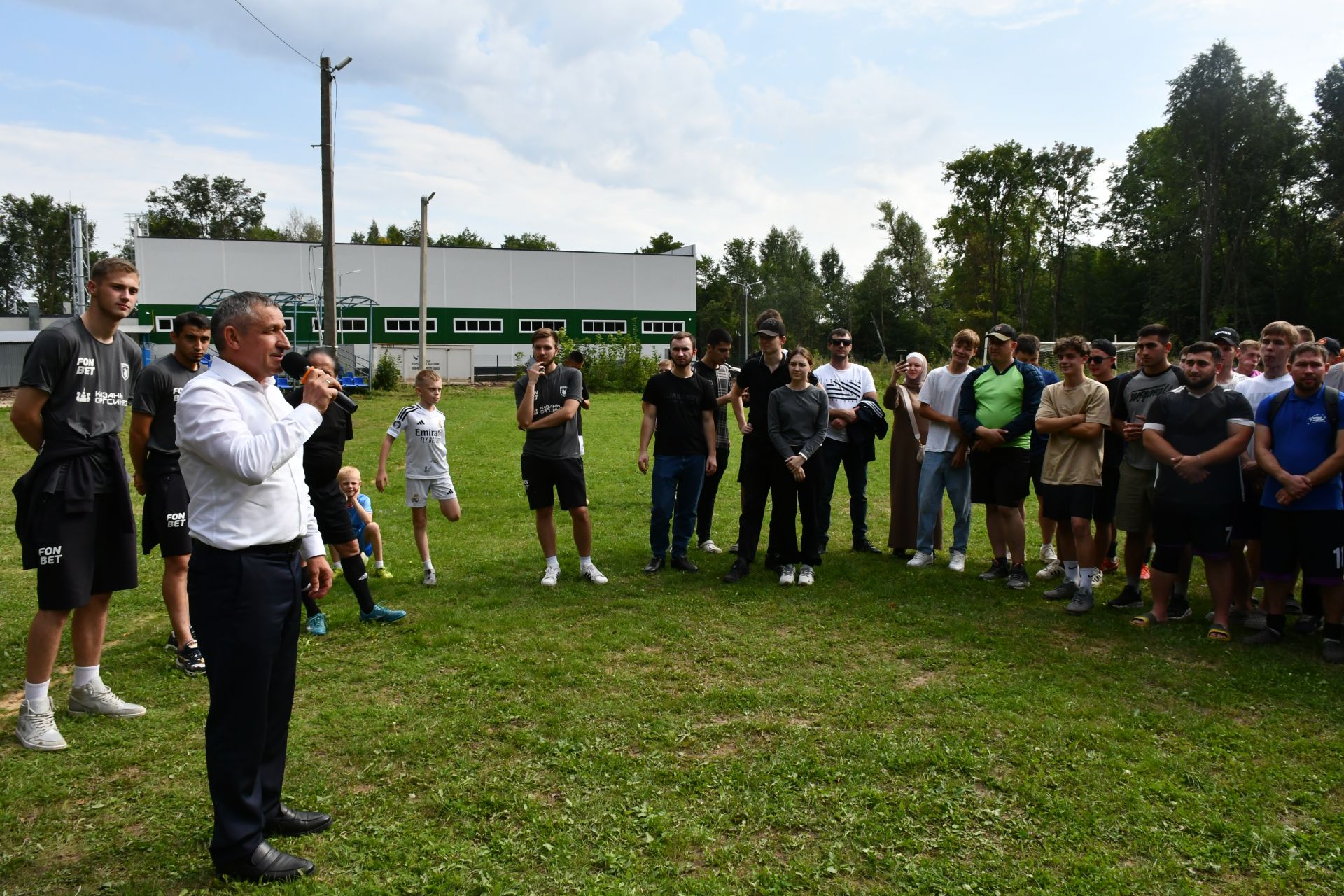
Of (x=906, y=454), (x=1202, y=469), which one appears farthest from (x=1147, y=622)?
(x=906, y=454)

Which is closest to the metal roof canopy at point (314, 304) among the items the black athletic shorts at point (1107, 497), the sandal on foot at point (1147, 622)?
the black athletic shorts at point (1107, 497)

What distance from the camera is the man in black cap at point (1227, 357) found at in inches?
271

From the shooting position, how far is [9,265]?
274 feet

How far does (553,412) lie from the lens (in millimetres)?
7027

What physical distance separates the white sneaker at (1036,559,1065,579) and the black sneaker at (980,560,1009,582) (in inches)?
12.4

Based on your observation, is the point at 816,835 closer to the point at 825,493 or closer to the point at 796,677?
the point at 796,677

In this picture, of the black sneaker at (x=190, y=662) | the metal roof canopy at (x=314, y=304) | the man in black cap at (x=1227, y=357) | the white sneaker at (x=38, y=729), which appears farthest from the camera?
the metal roof canopy at (x=314, y=304)

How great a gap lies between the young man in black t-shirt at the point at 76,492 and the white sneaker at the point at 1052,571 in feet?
21.8

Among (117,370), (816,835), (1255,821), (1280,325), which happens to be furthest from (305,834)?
(1280,325)

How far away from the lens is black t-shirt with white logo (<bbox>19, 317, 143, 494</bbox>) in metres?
4.14

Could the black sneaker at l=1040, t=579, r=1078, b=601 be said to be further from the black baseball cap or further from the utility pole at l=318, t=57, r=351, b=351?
the utility pole at l=318, t=57, r=351, b=351

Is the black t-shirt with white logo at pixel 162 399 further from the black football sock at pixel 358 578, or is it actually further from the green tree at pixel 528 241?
the green tree at pixel 528 241

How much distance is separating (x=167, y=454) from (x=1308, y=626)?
24.1 ft

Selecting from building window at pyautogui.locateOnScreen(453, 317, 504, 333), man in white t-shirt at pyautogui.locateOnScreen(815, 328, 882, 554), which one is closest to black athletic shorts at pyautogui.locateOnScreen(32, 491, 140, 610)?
man in white t-shirt at pyautogui.locateOnScreen(815, 328, 882, 554)
